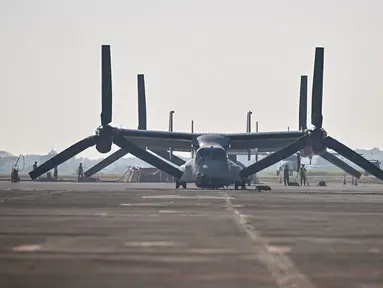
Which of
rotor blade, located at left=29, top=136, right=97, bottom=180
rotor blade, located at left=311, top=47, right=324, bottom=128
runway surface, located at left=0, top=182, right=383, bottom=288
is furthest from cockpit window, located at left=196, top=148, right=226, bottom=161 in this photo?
runway surface, located at left=0, top=182, right=383, bottom=288

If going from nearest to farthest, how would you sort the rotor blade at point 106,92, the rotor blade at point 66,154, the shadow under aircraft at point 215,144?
1. the shadow under aircraft at point 215,144
2. the rotor blade at point 106,92
3. the rotor blade at point 66,154

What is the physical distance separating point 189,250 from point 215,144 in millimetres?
41910

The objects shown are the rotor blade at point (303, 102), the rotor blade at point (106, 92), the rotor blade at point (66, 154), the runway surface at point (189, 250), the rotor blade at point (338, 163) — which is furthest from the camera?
the rotor blade at point (338, 163)

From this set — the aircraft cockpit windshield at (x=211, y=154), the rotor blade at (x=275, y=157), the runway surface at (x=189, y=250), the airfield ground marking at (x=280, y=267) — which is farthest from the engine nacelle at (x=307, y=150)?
the airfield ground marking at (x=280, y=267)

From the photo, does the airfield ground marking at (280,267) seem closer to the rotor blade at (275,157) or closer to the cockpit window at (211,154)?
the cockpit window at (211,154)

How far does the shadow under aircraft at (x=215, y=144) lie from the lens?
176 ft

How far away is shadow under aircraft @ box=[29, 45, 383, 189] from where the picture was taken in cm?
5378

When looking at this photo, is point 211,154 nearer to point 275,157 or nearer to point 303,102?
point 275,157

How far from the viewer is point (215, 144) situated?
54844 millimetres

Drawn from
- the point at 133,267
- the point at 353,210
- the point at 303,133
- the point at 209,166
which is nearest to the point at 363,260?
the point at 133,267

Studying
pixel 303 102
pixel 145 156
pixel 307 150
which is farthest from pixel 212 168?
pixel 303 102

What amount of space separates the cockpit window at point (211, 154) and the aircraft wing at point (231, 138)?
15.9 ft

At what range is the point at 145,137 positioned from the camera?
195 feet

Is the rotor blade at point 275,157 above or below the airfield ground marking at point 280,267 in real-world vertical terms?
above
